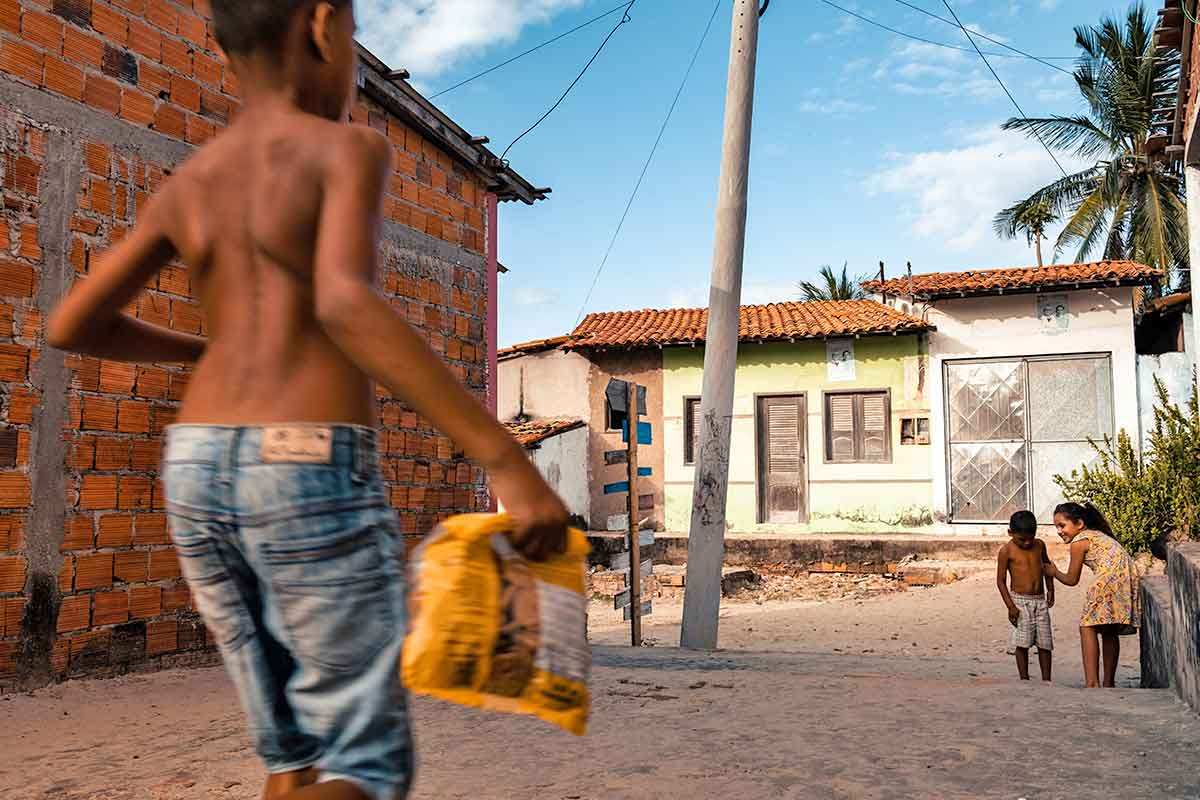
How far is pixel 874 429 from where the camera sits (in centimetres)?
Answer: 1631

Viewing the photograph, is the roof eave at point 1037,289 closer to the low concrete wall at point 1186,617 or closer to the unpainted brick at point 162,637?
the low concrete wall at point 1186,617

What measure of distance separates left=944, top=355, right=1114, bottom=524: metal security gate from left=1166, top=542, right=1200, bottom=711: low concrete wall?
11.3 metres

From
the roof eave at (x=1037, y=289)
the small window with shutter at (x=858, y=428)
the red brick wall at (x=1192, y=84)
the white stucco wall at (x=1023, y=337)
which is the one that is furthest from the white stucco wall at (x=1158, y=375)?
the red brick wall at (x=1192, y=84)

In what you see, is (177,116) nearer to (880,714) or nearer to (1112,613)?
(880,714)

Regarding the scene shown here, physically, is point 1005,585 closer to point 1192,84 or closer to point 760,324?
point 1192,84

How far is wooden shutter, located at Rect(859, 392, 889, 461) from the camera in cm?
1622

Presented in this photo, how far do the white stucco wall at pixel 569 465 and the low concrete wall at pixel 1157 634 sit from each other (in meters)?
10.6

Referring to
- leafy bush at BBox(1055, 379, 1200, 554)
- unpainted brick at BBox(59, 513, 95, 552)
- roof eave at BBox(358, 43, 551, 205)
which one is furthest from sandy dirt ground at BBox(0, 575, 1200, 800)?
leafy bush at BBox(1055, 379, 1200, 554)

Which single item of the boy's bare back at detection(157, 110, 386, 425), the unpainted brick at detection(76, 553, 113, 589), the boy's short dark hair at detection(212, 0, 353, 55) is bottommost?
the unpainted brick at detection(76, 553, 113, 589)

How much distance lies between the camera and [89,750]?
3.47m

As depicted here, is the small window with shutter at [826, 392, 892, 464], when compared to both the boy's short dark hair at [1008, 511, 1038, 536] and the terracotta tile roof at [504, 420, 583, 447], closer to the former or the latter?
the terracotta tile roof at [504, 420, 583, 447]

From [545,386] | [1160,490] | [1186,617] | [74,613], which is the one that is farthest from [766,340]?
[74,613]

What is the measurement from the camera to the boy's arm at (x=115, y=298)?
5.10 feet

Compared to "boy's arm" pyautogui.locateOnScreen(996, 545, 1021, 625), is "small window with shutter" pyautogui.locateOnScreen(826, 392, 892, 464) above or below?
above
